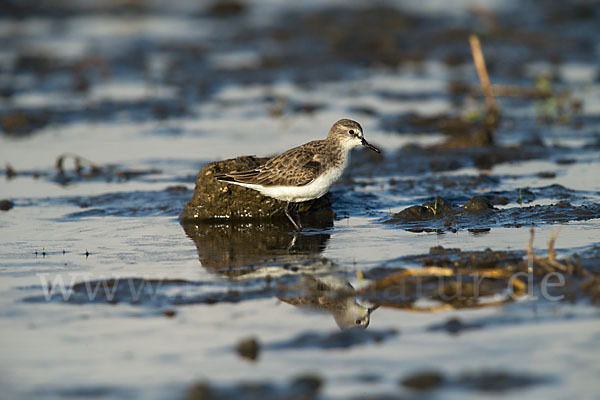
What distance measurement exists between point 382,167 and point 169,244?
16.0 feet

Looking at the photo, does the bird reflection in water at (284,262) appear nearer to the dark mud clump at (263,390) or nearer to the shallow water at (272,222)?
the shallow water at (272,222)

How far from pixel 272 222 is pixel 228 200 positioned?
646 mm

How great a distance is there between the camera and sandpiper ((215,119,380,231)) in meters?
10.8

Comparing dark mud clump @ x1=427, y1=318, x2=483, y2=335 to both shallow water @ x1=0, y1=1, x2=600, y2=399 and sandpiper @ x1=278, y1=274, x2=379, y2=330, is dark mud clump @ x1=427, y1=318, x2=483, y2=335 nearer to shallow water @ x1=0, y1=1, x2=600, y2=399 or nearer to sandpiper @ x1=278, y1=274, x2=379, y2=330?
shallow water @ x1=0, y1=1, x2=600, y2=399

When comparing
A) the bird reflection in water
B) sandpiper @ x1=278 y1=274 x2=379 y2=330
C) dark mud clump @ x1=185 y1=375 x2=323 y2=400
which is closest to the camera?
dark mud clump @ x1=185 y1=375 x2=323 y2=400

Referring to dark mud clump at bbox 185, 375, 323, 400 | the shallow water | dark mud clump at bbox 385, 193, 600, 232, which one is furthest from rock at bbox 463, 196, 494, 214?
A: dark mud clump at bbox 185, 375, 323, 400

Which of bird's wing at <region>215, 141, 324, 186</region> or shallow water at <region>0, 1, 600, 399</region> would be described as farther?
bird's wing at <region>215, 141, 324, 186</region>

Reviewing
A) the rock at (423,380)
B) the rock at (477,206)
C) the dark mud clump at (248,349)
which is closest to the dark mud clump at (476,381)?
the rock at (423,380)

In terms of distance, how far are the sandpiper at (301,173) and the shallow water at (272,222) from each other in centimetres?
55

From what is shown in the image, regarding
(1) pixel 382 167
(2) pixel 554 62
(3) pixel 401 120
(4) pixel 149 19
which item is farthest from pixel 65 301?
(4) pixel 149 19

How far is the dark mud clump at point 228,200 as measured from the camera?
11.5m

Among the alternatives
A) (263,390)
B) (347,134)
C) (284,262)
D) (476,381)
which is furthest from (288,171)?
(476,381)

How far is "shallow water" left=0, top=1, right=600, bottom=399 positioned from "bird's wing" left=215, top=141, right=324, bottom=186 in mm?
685

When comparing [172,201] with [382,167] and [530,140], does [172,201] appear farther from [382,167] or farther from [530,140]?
[530,140]
